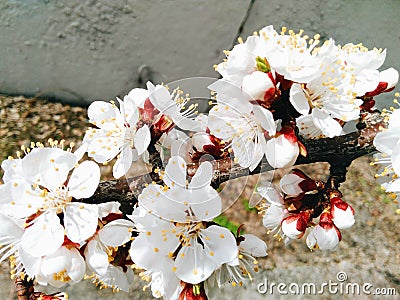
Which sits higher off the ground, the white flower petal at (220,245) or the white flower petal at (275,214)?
the white flower petal at (220,245)

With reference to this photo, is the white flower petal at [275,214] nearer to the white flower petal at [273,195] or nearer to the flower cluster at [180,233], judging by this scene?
the white flower petal at [273,195]

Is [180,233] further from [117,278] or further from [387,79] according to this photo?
[387,79]

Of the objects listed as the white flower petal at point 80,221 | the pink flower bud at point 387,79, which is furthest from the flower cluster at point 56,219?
the pink flower bud at point 387,79

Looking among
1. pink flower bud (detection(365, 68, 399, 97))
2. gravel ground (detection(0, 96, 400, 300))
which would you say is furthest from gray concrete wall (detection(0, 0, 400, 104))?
pink flower bud (detection(365, 68, 399, 97))

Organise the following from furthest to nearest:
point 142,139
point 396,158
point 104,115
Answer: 1. point 104,115
2. point 142,139
3. point 396,158

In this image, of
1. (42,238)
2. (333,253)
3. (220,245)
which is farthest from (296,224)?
(333,253)

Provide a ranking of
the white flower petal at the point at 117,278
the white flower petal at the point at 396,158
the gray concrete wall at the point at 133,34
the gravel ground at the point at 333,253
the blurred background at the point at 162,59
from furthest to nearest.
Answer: the gray concrete wall at the point at 133,34 < the blurred background at the point at 162,59 < the gravel ground at the point at 333,253 < the white flower petal at the point at 117,278 < the white flower petal at the point at 396,158

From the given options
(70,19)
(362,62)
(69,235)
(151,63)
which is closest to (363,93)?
(362,62)

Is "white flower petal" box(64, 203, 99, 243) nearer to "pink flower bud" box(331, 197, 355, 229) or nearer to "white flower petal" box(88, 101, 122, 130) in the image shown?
"white flower petal" box(88, 101, 122, 130)
